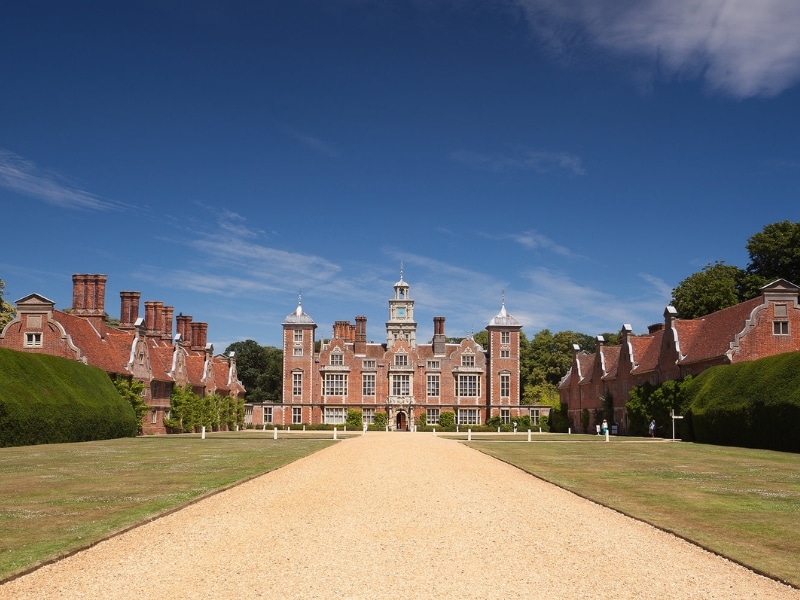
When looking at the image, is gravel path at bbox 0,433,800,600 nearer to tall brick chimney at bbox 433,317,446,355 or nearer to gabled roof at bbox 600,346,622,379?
gabled roof at bbox 600,346,622,379

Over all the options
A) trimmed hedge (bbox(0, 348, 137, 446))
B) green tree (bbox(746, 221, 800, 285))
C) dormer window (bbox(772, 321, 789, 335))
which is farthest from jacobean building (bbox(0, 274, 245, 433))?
green tree (bbox(746, 221, 800, 285))

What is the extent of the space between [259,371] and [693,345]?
58.4m

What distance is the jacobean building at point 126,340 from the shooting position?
1695 inches

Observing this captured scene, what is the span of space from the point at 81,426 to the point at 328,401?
37.7 m

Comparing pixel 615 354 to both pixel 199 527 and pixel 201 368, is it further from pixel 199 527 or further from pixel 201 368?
pixel 199 527

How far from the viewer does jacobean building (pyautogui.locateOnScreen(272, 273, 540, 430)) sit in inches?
2832

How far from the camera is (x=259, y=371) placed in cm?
9419

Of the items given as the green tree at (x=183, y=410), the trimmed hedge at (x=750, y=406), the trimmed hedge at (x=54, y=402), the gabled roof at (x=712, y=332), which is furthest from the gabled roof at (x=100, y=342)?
the gabled roof at (x=712, y=332)

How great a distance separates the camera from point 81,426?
36.1 m

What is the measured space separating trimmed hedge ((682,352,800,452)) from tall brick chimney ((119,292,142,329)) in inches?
1323

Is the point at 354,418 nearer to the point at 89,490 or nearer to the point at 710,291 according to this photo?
the point at 710,291

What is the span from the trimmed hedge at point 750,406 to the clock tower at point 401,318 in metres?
40.4

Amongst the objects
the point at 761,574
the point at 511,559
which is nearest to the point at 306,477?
the point at 511,559

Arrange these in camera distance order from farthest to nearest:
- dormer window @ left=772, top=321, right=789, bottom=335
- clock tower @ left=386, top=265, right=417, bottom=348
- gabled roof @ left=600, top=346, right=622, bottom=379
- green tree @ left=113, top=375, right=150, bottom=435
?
clock tower @ left=386, top=265, right=417, bottom=348 → gabled roof @ left=600, top=346, right=622, bottom=379 → green tree @ left=113, top=375, right=150, bottom=435 → dormer window @ left=772, top=321, right=789, bottom=335
